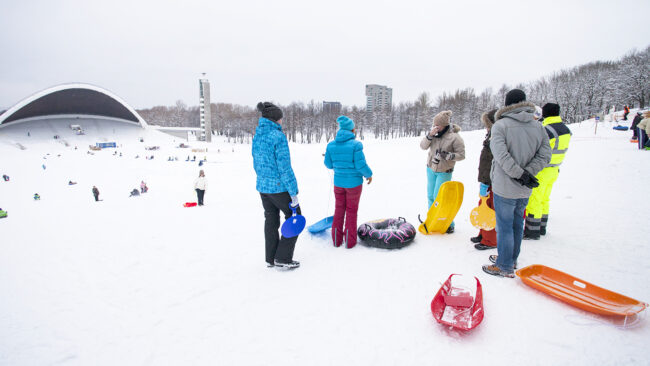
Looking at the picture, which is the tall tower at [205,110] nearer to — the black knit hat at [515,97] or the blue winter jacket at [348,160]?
the blue winter jacket at [348,160]

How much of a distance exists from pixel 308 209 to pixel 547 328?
584cm

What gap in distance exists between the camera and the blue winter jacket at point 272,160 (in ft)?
10.9

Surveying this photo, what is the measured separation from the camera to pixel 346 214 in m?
4.22

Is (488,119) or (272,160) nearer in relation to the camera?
(272,160)

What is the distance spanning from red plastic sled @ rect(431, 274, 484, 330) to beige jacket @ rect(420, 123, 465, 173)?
7.47ft

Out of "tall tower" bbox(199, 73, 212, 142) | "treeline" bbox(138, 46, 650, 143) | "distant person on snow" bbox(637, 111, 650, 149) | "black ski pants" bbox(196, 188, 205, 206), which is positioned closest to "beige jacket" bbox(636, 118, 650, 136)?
"distant person on snow" bbox(637, 111, 650, 149)

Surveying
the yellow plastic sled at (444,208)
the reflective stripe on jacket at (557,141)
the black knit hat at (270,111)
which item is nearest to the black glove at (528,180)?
the yellow plastic sled at (444,208)

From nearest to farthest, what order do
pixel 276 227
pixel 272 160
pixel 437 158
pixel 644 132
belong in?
pixel 272 160, pixel 276 227, pixel 437 158, pixel 644 132

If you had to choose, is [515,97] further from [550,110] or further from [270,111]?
[270,111]

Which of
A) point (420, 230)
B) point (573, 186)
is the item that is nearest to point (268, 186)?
point (420, 230)

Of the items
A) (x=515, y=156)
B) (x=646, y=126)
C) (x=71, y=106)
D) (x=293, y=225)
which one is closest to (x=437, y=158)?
(x=515, y=156)

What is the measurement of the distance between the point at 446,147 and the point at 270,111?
2.95 meters

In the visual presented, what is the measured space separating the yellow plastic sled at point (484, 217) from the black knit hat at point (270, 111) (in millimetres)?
3053

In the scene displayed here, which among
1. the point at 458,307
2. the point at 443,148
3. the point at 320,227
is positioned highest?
the point at 443,148
